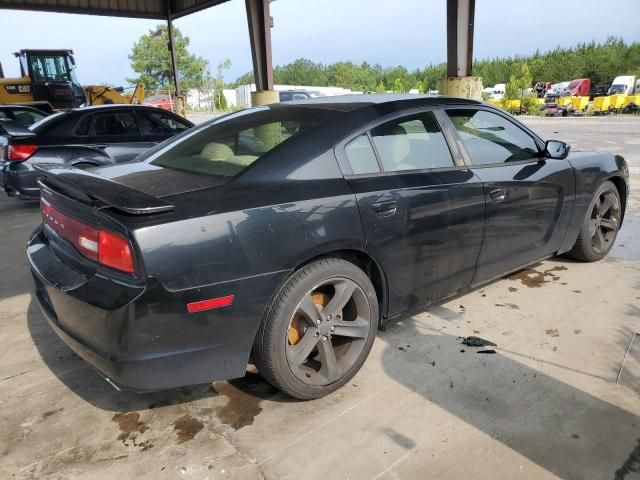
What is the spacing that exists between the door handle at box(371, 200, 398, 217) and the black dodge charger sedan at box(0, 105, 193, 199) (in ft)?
16.4

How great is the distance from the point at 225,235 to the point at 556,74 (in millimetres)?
69923

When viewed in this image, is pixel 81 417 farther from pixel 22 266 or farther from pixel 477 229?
pixel 22 266

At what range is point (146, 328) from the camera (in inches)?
75.7

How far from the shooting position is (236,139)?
276 cm

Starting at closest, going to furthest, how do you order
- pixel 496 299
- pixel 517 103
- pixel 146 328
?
pixel 146 328 → pixel 496 299 → pixel 517 103

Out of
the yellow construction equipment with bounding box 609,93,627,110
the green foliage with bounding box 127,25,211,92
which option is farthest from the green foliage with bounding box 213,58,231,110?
the yellow construction equipment with bounding box 609,93,627,110

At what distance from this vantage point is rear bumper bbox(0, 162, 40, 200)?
6.34 metres

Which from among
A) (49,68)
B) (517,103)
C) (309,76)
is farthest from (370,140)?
(309,76)

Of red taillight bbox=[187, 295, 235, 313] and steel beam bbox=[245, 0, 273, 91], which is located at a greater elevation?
steel beam bbox=[245, 0, 273, 91]

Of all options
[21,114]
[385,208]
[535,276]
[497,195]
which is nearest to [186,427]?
[385,208]

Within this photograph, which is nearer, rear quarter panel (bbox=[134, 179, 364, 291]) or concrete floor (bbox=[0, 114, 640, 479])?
rear quarter panel (bbox=[134, 179, 364, 291])

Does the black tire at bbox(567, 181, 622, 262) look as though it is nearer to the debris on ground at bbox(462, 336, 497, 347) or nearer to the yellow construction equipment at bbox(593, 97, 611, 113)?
the debris on ground at bbox(462, 336, 497, 347)

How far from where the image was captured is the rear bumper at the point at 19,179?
20.8 feet

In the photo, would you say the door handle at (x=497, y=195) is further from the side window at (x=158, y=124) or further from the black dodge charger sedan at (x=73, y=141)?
the side window at (x=158, y=124)
